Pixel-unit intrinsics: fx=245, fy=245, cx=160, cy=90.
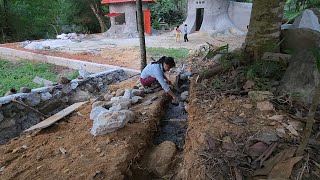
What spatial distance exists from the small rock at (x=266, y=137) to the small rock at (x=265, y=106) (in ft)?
1.57

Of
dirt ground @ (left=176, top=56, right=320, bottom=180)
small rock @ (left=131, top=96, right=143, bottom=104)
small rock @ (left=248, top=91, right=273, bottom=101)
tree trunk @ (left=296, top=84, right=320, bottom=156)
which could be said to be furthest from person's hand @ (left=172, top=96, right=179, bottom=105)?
tree trunk @ (left=296, top=84, right=320, bottom=156)

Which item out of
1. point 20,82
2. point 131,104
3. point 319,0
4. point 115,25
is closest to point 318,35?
point 131,104

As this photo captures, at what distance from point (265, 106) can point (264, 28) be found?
1461mm

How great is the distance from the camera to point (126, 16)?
18188 mm

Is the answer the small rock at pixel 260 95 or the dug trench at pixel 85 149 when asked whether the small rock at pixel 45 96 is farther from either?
the small rock at pixel 260 95

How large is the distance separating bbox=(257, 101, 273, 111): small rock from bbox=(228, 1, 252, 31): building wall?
1436cm

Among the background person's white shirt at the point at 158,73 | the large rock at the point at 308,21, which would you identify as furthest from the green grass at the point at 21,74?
the large rock at the point at 308,21

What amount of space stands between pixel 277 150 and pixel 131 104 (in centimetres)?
329

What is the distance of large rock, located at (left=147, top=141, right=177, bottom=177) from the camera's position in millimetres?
3377

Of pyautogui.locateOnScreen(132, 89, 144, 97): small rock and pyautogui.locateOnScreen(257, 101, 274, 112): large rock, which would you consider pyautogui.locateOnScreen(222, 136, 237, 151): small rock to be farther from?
pyautogui.locateOnScreen(132, 89, 144, 97): small rock

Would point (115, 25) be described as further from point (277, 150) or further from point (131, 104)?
point (277, 150)

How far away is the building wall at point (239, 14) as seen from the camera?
51.8 feet

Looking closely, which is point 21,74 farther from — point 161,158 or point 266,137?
point 266,137

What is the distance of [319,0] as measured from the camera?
26.6 ft
